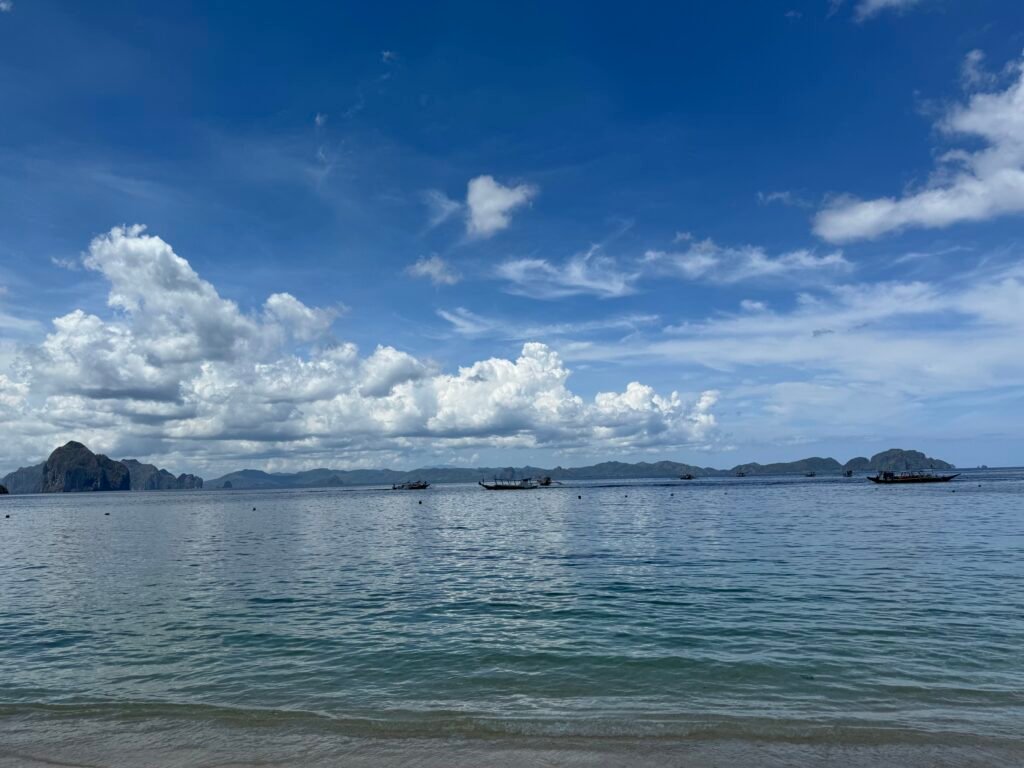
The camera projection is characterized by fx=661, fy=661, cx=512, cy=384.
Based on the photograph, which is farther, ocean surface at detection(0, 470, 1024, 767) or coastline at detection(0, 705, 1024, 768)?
ocean surface at detection(0, 470, 1024, 767)

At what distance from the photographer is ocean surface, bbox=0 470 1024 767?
1420cm

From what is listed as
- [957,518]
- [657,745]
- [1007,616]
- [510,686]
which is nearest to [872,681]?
[657,745]

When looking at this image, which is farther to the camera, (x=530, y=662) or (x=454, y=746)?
(x=530, y=662)

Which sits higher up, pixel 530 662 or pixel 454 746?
pixel 454 746

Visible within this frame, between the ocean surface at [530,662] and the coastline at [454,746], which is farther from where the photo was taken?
the ocean surface at [530,662]

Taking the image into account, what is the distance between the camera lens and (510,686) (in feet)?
60.9

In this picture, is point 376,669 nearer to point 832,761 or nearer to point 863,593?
point 832,761

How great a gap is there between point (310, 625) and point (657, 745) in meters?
17.7

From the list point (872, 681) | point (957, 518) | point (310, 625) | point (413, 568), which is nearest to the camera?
point (872, 681)

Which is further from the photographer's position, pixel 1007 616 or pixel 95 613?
pixel 95 613

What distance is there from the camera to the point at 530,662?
819 inches

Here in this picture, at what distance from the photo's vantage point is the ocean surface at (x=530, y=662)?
14.2m

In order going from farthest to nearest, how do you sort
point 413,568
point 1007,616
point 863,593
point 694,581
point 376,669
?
point 413,568, point 694,581, point 863,593, point 1007,616, point 376,669

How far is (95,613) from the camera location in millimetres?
31234
